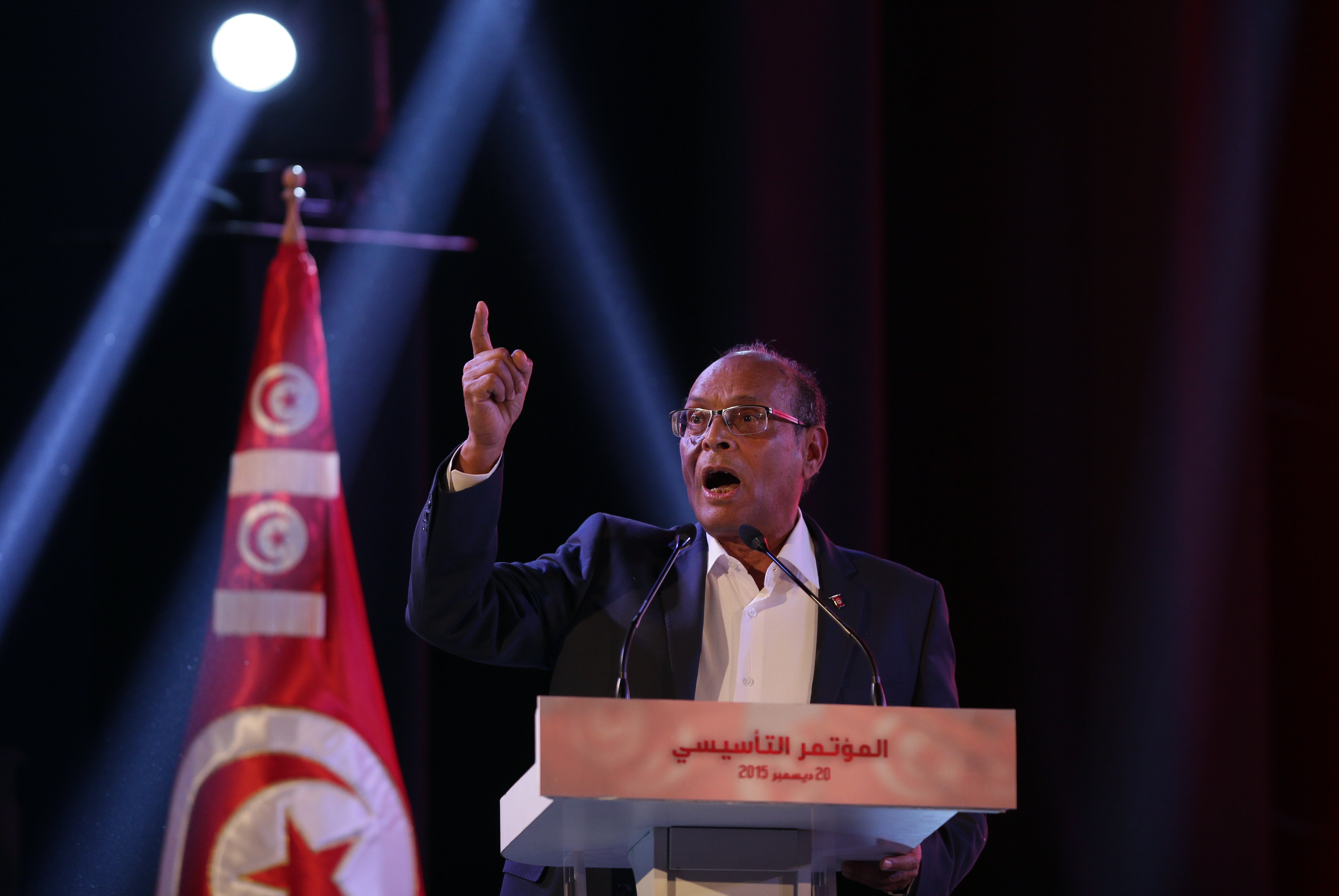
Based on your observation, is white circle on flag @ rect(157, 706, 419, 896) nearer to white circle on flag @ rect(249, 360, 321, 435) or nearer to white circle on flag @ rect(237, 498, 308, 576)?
white circle on flag @ rect(237, 498, 308, 576)

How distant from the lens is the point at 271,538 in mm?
2545

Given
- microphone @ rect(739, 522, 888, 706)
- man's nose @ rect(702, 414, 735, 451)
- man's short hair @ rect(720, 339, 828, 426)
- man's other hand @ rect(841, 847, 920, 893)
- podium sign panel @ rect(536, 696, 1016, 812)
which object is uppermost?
man's short hair @ rect(720, 339, 828, 426)

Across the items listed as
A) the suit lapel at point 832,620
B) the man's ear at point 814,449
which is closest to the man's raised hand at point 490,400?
the suit lapel at point 832,620

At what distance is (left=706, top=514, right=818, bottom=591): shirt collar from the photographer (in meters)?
2.52

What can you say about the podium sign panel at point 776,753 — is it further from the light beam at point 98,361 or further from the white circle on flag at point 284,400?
the light beam at point 98,361

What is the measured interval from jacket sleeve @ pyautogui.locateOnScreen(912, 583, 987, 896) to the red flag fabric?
931 millimetres

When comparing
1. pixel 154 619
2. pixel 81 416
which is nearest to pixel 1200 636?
A: pixel 154 619

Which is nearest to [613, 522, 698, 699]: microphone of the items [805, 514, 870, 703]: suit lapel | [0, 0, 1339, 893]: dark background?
[805, 514, 870, 703]: suit lapel

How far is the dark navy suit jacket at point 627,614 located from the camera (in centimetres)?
219

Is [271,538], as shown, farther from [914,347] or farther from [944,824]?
[914,347]

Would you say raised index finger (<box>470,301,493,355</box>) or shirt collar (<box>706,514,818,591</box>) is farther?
shirt collar (<box>706,514,818,591</box>)

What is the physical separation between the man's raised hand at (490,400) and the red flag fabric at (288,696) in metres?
0.51

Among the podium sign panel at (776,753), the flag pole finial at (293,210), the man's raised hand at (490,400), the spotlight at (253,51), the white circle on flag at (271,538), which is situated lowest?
the podium sign panel at (776,753)

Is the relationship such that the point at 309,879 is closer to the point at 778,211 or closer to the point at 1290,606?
the point at 778,211
